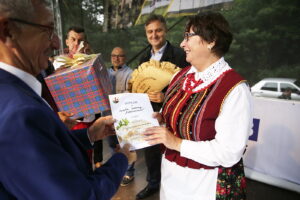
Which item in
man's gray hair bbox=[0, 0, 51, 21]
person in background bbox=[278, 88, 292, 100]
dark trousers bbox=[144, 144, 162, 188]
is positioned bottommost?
dark trousers bbox=[144, 144, 162, 188]

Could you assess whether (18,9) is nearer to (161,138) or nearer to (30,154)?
(30,154)

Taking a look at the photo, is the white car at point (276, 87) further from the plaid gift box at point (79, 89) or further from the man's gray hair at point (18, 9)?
the man's gray hair at point (18, 9)

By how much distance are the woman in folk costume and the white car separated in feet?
8.32

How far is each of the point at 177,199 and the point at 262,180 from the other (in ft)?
6.84

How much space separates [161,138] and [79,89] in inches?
20.0

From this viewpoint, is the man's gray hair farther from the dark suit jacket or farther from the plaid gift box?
the dark suit jacket

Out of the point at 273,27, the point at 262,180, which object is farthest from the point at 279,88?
the point at 262,180

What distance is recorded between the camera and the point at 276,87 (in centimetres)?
337

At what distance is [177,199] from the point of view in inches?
50.4

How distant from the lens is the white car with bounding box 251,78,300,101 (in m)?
3.20

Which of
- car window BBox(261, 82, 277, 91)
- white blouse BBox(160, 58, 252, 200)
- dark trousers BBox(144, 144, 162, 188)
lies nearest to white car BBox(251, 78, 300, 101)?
car window BBox(261, 82, 277, 91)

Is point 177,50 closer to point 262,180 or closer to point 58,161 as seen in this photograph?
point 58,161

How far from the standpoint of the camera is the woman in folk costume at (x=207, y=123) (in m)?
1.03

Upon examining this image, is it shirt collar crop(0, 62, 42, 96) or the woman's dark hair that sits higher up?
the woman's dark hair
